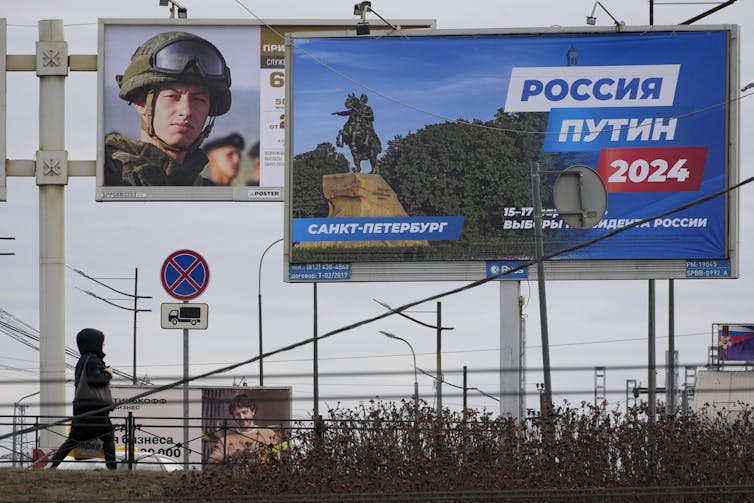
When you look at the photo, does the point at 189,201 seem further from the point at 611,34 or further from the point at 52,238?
the point at 611,34

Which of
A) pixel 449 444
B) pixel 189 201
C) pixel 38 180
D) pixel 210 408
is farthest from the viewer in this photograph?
pixel 210 408

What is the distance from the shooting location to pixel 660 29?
23.7 metres

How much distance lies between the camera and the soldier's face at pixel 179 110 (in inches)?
1212

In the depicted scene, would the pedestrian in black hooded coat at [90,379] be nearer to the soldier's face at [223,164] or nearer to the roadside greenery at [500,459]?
the roadside greenery at [500,459]

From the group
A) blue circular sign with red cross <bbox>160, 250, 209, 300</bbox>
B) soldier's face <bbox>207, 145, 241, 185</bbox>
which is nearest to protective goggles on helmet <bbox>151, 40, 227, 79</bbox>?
soldier's face <bbox>207, 145, 241, 185</bbox>

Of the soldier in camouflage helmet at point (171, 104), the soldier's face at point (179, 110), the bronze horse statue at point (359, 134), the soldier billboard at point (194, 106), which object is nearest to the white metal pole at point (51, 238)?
the soldier billboard at point (194, 106)

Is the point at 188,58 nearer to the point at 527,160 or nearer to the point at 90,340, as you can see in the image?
the point at 527,160

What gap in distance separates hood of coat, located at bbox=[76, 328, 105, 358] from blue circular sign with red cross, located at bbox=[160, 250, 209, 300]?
2.57 metres

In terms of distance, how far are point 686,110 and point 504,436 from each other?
8705 millimetres

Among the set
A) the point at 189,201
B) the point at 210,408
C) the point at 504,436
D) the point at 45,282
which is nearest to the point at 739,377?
the point at 210,408

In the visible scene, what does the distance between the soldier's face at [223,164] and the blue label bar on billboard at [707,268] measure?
35.6 feet

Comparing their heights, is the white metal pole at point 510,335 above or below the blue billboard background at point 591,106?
below

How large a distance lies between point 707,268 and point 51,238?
11.9 metres

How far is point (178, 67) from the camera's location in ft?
100
